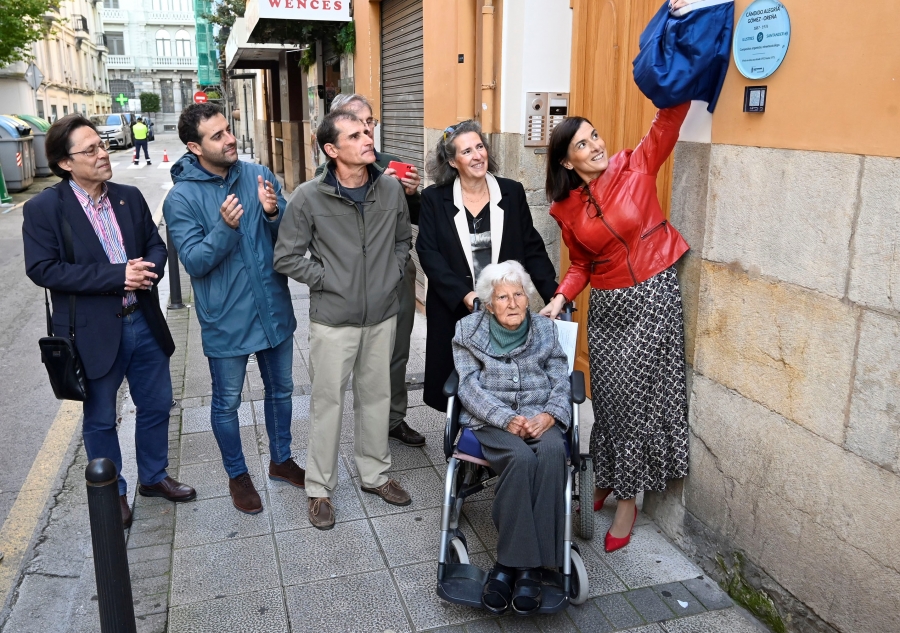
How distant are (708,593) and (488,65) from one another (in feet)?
12.0

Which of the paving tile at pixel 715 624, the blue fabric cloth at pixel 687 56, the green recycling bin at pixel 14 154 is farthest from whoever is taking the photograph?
the green recycling bin at pixel 14 154

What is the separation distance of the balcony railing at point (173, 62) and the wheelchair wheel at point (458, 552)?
74.3m

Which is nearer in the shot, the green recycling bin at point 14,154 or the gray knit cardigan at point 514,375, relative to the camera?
the gray knit cardigan at point 514,375

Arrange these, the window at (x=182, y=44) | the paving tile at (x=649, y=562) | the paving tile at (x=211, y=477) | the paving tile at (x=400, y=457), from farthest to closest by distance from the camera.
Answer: the window at (x=182, y=44) < the paving tile at (x=400, y=457) < the paving tile at (x=211, y=477) < the paving tile at (x=649, y=562)

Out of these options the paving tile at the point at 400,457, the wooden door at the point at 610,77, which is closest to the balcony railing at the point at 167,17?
the wooden door at the point at 610,77

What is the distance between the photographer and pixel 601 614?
3082 millimetres

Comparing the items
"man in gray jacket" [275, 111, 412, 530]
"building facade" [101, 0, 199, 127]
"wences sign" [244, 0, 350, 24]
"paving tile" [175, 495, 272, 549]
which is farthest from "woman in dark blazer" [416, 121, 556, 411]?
"building facade" [101, 0, 199, 127]

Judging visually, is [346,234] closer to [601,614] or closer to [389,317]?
[389,317]

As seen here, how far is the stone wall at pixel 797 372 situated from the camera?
240 cm

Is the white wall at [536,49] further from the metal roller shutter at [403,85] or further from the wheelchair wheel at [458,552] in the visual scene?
the wheelchair wheel at [458,552]

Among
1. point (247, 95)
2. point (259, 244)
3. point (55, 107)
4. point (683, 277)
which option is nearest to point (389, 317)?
point (259, 244)

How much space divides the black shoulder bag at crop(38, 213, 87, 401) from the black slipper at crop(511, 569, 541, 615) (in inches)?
85.9

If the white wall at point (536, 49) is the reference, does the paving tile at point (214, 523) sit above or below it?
below

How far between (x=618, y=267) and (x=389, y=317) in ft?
3.91
